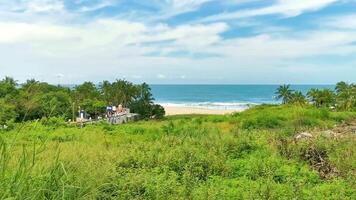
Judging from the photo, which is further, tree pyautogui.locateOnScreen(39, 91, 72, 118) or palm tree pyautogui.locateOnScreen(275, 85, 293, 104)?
palm tree pyautogui.locateOnScreen(275, 85, 293, 104)

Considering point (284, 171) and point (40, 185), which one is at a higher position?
point (40, 185)

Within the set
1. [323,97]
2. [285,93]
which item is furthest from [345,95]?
[285,93]

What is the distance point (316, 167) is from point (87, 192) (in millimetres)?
5254

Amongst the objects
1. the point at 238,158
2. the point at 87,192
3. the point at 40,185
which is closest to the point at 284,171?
the point at 238,158

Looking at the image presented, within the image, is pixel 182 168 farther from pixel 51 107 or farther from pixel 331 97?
pixel 331 97

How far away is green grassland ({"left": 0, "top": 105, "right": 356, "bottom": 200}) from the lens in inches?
145

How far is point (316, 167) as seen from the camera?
8375 mm

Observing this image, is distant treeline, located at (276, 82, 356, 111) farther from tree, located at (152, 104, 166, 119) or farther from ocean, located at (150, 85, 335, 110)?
tree, located at (152, 104, 166, 119)

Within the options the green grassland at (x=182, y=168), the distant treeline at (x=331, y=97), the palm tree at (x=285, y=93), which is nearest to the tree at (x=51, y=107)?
the green grassland at (x=182, y=168)

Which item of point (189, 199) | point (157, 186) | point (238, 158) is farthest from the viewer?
point (238, 158)

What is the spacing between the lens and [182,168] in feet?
26.0

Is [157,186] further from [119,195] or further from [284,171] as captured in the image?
[284,171]

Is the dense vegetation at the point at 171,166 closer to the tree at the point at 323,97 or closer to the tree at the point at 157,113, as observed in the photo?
the tree at the point at 323,97

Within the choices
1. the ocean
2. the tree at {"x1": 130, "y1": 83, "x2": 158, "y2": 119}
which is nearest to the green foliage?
the tree at {"x1": 130, "y1": 83, "x2": 158, "y2": 119}
